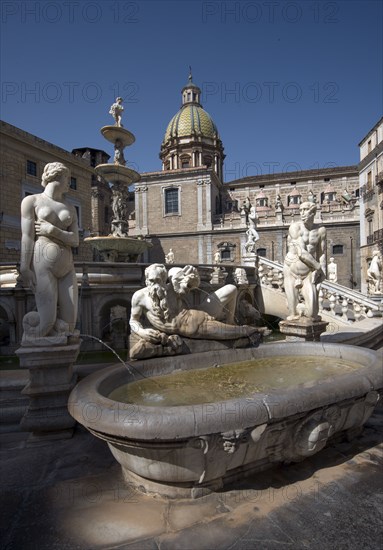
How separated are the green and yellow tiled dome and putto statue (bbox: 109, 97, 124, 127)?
32.4m

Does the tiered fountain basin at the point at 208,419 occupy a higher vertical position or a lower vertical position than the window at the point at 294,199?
lower

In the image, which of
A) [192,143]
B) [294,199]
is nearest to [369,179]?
[294,199]

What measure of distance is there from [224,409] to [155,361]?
146 centimetres

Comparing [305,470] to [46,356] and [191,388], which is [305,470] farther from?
[46,356]

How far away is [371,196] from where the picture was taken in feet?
92.7

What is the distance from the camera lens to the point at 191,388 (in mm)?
3123

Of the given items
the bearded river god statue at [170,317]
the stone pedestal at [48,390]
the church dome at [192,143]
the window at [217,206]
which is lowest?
the stone pedestal at [48,390]

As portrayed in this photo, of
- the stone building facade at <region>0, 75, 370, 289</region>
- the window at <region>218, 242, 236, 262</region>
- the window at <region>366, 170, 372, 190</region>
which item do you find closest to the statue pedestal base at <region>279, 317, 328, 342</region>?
the stone building facade at <region>0, 75, 370, 289</region>

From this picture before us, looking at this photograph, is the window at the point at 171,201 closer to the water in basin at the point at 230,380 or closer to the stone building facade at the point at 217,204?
the stone building facade at the point at 217,204

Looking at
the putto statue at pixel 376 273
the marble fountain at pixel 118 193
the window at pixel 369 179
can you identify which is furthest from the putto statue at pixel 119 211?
the window at pixel 369 179

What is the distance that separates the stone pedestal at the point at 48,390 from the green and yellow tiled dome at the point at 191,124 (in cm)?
4184

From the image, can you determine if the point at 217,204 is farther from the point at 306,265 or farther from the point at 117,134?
the point at 306,265

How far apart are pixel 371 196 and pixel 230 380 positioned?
30497 mm

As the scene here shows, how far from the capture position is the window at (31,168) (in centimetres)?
2378
